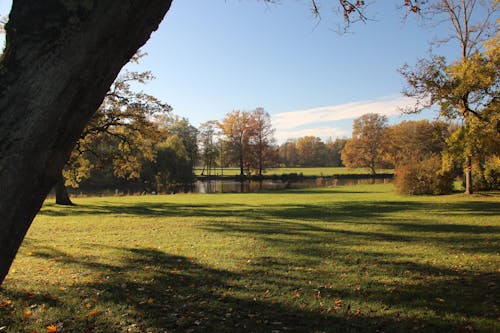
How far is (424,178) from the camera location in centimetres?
2602

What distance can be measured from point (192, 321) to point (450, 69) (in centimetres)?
2270

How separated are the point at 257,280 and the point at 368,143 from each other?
62039 millimetres

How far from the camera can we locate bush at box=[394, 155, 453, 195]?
25.6 metres

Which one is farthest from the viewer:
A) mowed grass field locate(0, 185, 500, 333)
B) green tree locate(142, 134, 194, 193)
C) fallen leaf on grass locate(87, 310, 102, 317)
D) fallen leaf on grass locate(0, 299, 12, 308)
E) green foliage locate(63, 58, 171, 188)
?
green tree locate(142, 134, 194, 193)

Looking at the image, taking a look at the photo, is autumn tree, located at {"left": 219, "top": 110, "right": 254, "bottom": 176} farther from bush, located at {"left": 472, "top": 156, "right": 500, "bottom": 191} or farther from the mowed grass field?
the mowed grass field

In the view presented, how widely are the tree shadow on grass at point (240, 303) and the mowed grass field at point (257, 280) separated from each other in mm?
17

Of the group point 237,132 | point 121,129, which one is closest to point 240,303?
point 121,129

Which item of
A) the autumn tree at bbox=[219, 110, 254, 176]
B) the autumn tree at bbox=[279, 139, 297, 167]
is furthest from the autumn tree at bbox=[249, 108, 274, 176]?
the autumn tree at bbox=[279, 139, 297, 167]

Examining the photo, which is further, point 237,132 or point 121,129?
point 237,132

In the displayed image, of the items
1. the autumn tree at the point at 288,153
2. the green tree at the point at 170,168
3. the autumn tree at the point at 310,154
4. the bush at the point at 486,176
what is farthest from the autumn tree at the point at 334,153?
the bush at the point at 486,176

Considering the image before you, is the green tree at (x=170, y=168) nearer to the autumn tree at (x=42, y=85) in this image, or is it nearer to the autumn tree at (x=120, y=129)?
the autumn tree at (x=120, y=129)

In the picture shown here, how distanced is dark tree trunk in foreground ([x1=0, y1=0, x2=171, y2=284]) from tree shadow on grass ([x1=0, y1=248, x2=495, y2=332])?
2935mm

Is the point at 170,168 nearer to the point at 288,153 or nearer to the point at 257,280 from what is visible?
the point at 257,280

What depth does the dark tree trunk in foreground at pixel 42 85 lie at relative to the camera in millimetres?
2068
